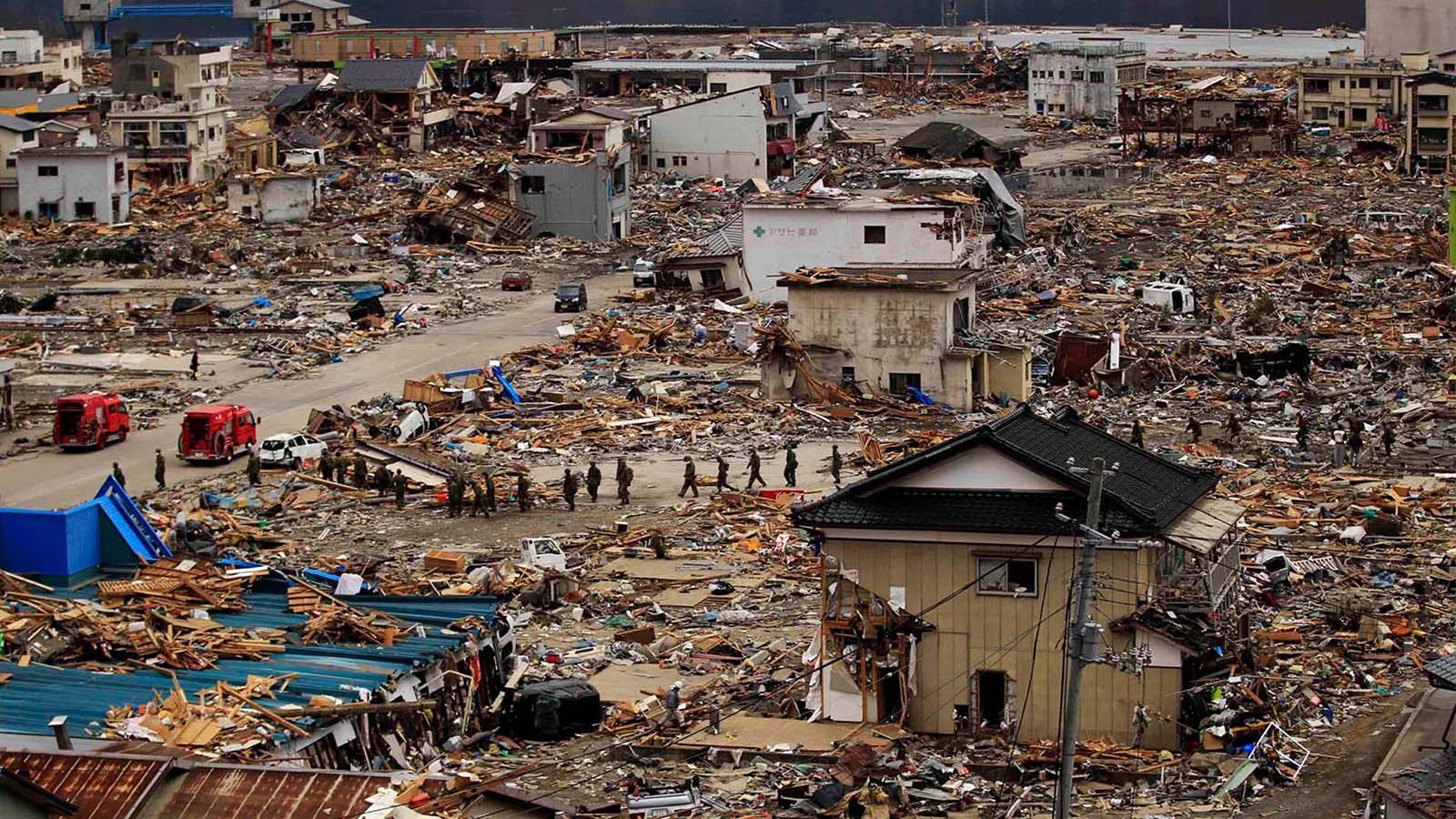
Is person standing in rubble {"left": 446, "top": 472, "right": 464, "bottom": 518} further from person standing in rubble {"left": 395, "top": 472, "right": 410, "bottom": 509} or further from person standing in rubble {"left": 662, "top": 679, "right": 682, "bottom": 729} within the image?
person standing in rubble {"left": 662, "top": 679, "right": 682, "bottom": 729}

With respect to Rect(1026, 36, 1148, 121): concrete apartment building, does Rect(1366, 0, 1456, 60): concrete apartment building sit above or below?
above

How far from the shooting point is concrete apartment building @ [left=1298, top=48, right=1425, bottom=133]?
245 ft

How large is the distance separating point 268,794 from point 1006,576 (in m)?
6.01

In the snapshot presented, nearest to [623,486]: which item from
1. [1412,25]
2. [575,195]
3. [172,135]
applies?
[575,195]

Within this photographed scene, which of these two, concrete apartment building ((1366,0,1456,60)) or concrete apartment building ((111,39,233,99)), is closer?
concrete apartment building ((111,39,233,99))

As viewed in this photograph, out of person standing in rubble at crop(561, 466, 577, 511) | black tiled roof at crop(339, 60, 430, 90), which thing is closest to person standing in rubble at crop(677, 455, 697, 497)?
person standing in rubble at crop(561, 466, 577, 511)

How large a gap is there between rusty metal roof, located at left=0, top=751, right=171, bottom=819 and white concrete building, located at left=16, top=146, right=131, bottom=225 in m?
45.4

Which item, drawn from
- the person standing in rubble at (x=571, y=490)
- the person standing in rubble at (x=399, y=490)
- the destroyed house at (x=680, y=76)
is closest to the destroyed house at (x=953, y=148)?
the destroyed house at (x=680, y=76)

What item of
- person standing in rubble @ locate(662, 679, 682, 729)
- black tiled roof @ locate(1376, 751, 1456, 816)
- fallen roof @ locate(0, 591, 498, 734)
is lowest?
person standing in rubble @ locate(662, 679, 682, 729)

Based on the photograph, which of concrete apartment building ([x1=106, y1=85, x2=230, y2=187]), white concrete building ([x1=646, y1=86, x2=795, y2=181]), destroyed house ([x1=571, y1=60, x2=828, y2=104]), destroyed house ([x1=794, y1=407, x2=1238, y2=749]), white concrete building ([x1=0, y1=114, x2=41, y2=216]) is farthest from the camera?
destroyed house ([x1=571, y1=60, x2=828, y2=104])

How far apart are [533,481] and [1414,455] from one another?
10639mm

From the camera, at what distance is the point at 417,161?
66.2 m

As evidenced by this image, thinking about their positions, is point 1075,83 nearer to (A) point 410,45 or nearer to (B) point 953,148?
(B) point 953,148

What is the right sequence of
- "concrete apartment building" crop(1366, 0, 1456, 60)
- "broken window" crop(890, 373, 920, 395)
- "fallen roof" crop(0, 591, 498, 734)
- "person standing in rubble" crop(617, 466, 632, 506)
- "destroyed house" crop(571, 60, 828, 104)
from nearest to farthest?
1. "fallen roof" crop(0, 591, 498, 734)
2. "person standing in rubble" crop(617, 466, 632, 506)
3. "broken window" crop(890, 373, 920, 395)
4. "destroyed house" crop(571, 60, 828, 104)
5. "concrete apartment building" crop(1366, 0, 1456, 60)
